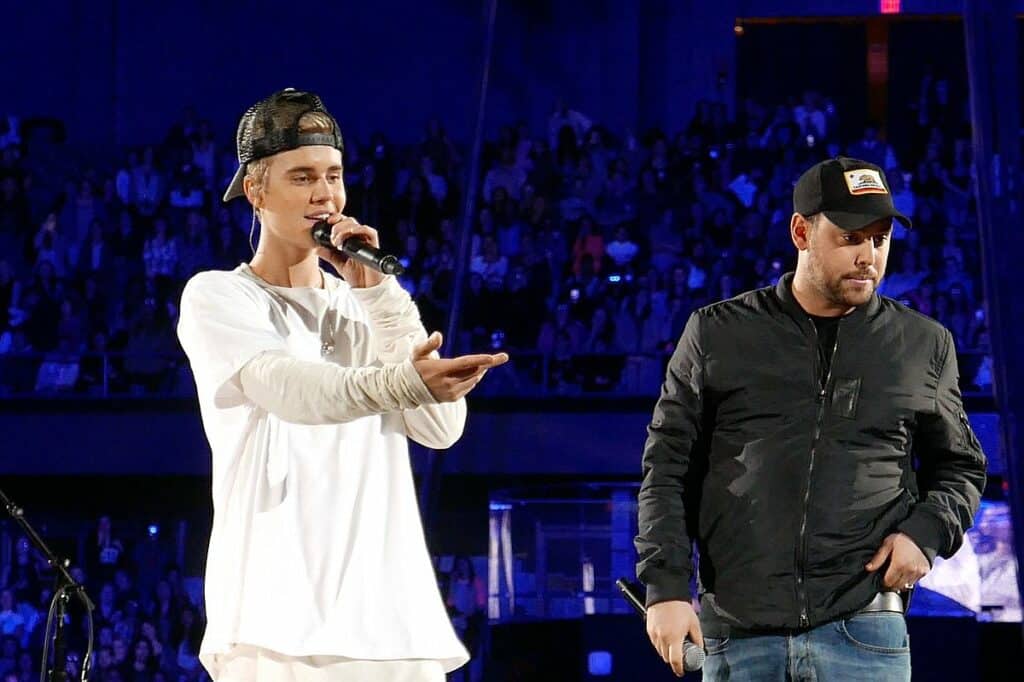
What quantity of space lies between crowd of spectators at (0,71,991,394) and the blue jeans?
6436 mm

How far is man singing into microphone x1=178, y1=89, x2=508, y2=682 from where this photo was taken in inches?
69.3

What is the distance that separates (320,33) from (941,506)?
10308 mm

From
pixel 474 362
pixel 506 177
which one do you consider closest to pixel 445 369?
pixel 474 362

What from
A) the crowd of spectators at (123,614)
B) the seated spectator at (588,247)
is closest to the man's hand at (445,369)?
the crowd of spectators at (123,614)

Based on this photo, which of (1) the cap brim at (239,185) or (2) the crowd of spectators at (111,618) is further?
(2) the crowd of spectators at (111,618)

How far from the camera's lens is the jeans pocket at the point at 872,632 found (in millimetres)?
2160

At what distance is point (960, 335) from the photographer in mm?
8398

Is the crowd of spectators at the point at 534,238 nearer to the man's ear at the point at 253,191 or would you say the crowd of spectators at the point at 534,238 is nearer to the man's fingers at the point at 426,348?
the man's ear at the point at 253,191

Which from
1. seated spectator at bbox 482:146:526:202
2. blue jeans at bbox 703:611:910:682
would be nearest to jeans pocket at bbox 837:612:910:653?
blue jeans at bbox 703:611:910:682

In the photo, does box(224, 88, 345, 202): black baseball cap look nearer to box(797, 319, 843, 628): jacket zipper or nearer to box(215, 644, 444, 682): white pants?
box(215, 644, 444, 682): white pants

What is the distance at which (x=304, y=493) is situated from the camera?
1824mm

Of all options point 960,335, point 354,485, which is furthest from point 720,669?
point 960,335

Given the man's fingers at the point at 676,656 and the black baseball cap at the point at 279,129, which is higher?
the black baseball cap at the point at 279,129

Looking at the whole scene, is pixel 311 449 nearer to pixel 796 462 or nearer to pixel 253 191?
pixel 253 191
